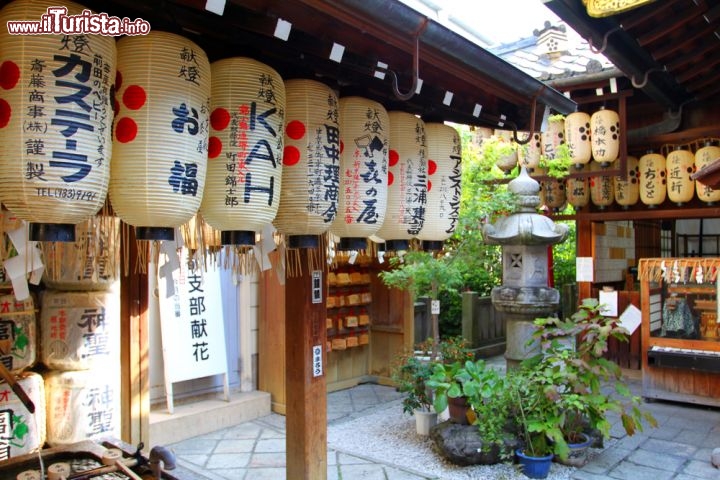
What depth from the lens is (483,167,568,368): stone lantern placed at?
7.52 metres

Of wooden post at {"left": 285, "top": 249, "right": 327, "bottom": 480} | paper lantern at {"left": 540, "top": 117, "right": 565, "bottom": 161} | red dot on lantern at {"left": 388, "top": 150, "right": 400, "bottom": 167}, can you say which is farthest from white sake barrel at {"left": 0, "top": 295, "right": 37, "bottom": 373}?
A: paper lantern at {"left": 540, "top": 117, "right": 565, "bottom": 161}

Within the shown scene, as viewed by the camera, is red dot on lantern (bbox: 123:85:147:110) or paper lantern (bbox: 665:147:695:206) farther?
paper lantern (bbox: 665:147:695:206)

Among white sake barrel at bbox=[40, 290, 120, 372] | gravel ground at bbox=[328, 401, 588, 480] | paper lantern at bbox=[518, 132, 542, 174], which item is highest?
paper lantern at bbox=[518, 132, 542, 174]

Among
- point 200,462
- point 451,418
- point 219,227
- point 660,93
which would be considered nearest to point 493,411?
point 451,418

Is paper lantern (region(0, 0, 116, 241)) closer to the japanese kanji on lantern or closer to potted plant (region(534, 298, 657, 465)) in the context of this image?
potted plant (region(534, 298, 657, 465))

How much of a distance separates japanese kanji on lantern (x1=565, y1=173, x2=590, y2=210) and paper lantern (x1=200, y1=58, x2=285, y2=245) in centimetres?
927

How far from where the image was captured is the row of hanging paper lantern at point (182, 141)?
2.21 meters

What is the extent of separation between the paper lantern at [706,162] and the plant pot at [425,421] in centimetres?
596

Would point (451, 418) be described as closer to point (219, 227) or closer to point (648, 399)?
point (648, 399)

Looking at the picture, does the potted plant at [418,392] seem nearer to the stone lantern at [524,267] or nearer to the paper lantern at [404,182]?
the stone lantern at [524,267]

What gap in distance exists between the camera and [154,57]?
253 centimetres

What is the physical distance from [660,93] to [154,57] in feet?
30.5

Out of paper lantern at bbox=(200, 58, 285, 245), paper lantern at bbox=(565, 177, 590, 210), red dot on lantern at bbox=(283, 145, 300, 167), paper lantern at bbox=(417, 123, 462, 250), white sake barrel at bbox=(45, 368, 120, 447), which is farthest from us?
paper lantern at bbox=(565, 177, 590, 210)

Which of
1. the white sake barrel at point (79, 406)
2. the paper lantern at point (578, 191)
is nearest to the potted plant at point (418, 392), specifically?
the white sake barrel at point (79, 406)
